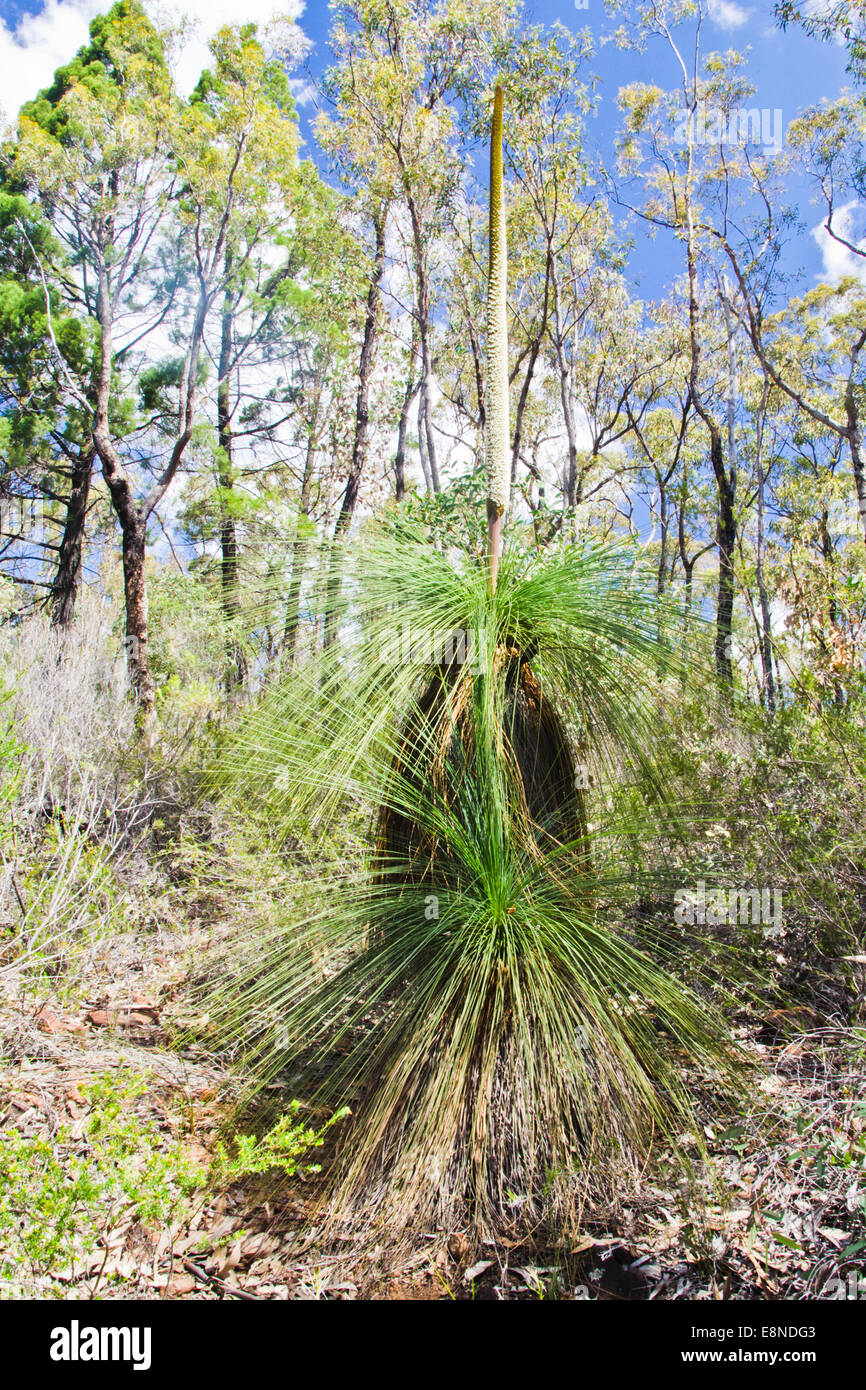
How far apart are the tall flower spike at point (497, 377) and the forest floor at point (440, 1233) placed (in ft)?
4.84

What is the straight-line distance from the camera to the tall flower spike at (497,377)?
198cm

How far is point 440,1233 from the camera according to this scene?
1664mm

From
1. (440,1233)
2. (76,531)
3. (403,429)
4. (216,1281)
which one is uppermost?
(403,429)

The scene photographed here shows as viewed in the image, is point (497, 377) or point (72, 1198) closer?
point (72, 1198)

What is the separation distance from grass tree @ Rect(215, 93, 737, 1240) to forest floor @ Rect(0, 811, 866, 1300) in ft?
0.32

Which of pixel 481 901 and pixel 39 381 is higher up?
pixel 39 381

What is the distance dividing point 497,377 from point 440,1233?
209cm

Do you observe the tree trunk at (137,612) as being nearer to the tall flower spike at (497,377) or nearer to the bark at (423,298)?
the bark at (423,298)

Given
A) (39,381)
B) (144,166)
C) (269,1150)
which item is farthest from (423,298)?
(269,1150)

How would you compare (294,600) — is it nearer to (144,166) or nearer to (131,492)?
(131,492)

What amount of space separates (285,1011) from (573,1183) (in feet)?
2.68
